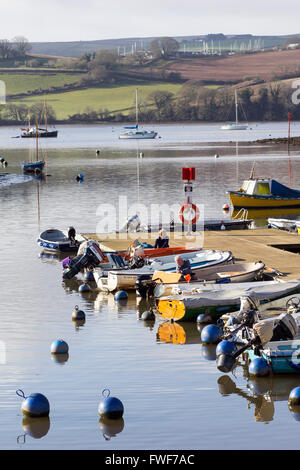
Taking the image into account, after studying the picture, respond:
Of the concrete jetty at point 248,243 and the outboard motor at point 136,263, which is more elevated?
the outboard motor at point 136,263

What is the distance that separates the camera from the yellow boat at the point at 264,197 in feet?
196

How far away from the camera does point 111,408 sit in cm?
1973

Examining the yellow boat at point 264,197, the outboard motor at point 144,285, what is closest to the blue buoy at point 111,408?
the outboard motor at point 144,285

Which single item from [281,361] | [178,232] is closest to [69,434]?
[281,361]

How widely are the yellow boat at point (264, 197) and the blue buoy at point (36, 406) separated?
4130 cm

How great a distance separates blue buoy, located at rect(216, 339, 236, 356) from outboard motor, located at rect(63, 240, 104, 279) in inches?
501

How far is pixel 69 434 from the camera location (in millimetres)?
19094

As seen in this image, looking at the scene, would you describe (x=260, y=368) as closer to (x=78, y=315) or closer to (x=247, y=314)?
(x=247, y=314)

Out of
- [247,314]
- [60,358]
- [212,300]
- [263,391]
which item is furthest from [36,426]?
[212,300]

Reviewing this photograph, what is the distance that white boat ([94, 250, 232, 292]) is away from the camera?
108 feet

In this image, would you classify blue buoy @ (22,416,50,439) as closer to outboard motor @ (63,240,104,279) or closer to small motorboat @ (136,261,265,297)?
small motorboat @ (136,261,265,297)

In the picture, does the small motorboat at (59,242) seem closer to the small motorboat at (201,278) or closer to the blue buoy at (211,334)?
the small motorboat at (201,278)
